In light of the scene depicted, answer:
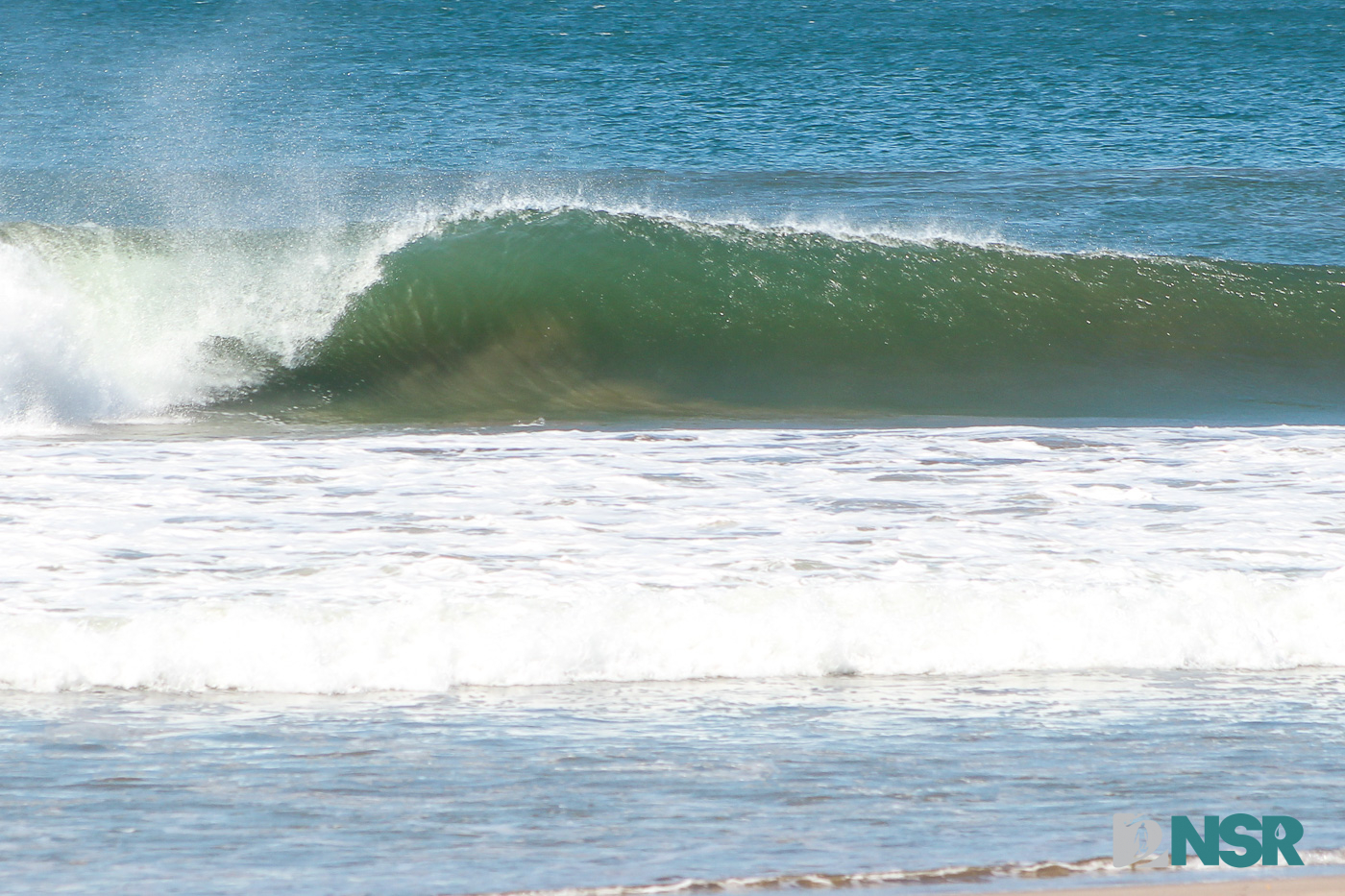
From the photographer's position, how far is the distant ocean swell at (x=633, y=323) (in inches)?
310

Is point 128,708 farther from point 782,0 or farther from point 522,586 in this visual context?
point 782,0

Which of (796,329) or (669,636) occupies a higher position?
(796,329)

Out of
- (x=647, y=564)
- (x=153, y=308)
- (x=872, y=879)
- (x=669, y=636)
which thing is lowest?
(x=872, y=879)

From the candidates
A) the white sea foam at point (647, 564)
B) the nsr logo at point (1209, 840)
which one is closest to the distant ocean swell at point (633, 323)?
the white sea foam at point (647, 564)

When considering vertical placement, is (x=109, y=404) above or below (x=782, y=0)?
below

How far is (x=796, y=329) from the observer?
9461 millimetres

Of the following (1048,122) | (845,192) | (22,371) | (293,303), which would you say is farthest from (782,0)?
(22,371)

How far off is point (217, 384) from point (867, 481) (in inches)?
175

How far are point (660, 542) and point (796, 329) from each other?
562cm

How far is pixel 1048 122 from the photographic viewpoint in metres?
21.3

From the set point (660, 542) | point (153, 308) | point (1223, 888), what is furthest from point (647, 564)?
point (153, 308)

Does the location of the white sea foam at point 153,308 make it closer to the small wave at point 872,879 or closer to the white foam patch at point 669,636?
the white foam patch at point 669,636

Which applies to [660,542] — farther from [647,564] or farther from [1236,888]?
[1236,888]

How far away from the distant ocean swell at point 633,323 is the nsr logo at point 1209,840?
5566 mm
